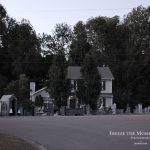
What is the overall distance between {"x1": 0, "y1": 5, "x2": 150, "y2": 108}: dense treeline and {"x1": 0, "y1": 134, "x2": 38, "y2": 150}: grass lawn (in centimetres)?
7604

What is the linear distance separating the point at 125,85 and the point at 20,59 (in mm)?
19723

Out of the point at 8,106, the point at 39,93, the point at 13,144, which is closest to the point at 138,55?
the point at 39,93

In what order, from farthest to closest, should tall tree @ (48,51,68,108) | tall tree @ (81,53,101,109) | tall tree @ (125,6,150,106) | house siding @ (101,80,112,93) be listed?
1. tall tree @ (125,6,150,106)
2. house siding @ (101,80,112,93)
3. tall tree @ (81,53,101,109)
4. tall tree @ (48,51,68,108)

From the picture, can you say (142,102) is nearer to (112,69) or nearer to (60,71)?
(112,69)

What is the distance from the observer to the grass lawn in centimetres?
1801

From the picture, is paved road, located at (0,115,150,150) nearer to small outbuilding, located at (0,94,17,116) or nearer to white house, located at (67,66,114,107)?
small outbuilding, located at (0,94,17,116)

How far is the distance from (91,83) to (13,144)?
62775 millimetres

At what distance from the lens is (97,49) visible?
Result: 4186 inches

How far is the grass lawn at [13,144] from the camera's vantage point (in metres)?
18.0

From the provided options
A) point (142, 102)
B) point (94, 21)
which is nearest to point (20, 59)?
point (94, 21)

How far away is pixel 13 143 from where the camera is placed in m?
19.0

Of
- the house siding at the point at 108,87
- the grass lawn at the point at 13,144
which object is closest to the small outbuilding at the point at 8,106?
the grass lawn at the point at 13,144

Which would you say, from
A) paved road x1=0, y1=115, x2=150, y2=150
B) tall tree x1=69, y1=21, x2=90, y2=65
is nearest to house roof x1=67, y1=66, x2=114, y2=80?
tall tree x1=69, y1=21, x2=90, y2=65

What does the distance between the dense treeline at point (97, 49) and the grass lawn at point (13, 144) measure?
249ft
